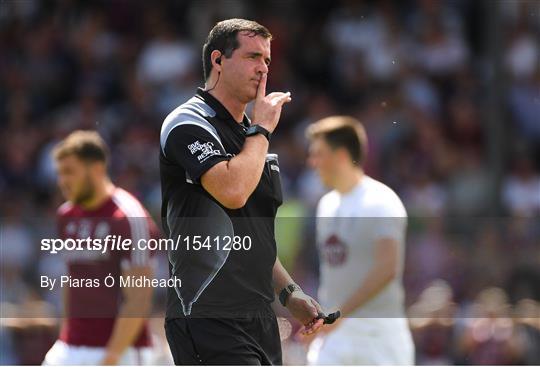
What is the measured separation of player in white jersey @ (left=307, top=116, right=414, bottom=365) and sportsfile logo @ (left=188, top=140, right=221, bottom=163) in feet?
6.36

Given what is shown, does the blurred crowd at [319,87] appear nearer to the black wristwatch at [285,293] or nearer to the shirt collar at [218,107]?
the black wristwatch at [285,293]

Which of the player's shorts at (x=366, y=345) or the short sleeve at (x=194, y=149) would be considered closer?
the short sleeve at (x=194, y=149)

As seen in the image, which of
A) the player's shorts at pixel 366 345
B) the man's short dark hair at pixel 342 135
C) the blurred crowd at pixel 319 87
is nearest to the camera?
the player's shorts at pixel 366 345

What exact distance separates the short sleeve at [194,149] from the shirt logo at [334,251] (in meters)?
2.07

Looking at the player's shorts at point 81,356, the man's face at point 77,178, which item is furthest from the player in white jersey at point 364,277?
the man's face at point 77,178

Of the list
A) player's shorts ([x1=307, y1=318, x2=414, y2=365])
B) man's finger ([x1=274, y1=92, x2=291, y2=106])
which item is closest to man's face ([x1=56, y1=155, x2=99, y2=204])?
player's shorts ([x1=307, y1=318, x2=414, y2=365])

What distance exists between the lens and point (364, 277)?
6574 millimetres

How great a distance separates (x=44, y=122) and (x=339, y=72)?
2816 mm

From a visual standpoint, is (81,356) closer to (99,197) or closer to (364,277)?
(99,197)

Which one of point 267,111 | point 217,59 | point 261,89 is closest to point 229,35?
point 217,59

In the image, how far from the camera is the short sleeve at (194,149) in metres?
4.61

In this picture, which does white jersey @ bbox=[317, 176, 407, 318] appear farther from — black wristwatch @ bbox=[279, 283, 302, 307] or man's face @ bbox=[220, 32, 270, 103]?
man's face @ bbox=[220, 32, 270, 103]

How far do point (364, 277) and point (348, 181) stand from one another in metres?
0.68

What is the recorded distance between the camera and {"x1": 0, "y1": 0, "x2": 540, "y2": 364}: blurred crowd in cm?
1063
